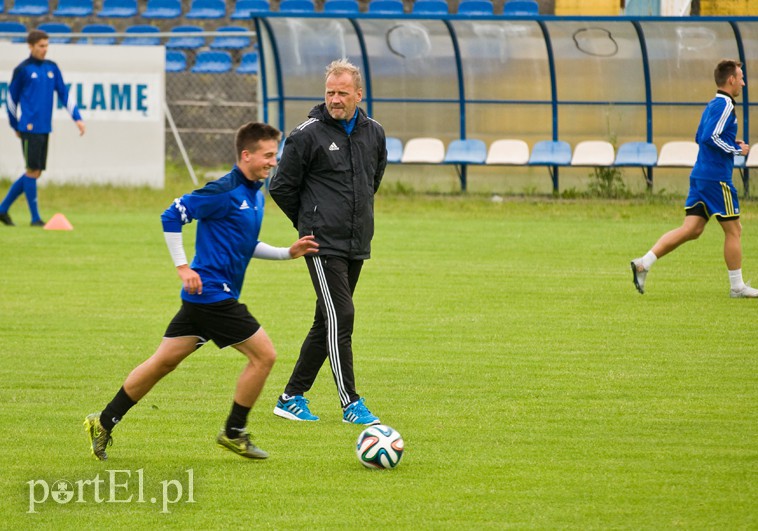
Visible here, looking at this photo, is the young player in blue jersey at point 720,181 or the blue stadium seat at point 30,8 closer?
the young player in blue jersey at point 720,181

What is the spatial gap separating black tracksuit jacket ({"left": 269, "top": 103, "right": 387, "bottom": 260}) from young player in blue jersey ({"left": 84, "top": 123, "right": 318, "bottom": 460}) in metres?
0.80

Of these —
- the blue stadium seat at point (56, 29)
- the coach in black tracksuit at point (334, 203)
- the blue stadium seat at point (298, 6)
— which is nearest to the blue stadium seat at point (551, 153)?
the blue stadium seat at point (298, 6)

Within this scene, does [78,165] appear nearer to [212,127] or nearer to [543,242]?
[212,127]

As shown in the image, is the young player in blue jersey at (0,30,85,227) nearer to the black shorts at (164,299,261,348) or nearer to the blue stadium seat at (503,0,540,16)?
the black shorts at (164,299,261,348)

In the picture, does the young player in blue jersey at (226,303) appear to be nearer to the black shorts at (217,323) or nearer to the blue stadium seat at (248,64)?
the black shorts at (217,323)

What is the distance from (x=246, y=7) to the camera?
2803 cm

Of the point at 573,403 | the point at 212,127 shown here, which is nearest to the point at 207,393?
the point at 573,403

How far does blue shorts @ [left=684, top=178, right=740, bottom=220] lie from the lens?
11.0 meters

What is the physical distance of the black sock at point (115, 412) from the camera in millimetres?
5895

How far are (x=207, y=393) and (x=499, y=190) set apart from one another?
49.2 ft

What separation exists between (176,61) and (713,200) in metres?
17.3

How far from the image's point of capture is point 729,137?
11.0m

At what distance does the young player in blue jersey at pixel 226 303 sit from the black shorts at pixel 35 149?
10.4 m

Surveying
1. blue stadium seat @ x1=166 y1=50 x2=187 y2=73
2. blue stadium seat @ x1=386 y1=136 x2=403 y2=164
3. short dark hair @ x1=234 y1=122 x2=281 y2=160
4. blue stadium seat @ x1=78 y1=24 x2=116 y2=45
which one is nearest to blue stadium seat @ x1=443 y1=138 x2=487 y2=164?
blue stadium seat @ x1=386 y1=136 x2=403 y2=164
